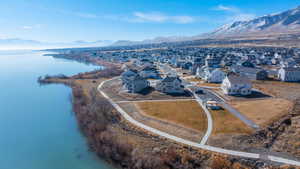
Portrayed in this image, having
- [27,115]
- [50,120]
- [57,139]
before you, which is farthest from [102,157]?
[27,115]

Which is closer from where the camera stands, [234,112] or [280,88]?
[234,112]

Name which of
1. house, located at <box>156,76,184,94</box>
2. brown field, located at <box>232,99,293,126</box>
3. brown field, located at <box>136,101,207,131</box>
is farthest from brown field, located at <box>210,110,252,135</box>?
house, located at <box>156,76,184,94</box>

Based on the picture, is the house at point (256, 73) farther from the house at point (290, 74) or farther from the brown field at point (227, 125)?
the brown field at point (227, 125)

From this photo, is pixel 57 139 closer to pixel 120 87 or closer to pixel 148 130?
pixel 148 130

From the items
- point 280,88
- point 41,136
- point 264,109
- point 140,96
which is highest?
point 280,88

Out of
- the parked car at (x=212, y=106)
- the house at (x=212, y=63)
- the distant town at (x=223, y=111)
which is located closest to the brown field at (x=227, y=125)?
the distant town at (x=223, y=111)

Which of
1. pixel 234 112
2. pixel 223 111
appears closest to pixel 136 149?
pixel 223 111

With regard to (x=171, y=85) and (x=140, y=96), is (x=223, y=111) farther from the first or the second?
(x=140, y=96)
